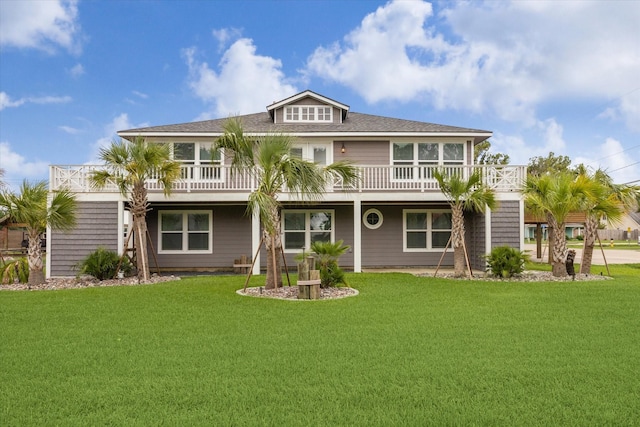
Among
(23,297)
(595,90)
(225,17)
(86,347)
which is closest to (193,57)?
(225,17)

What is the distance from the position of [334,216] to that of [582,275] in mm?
8589

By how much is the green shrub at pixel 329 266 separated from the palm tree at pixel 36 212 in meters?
7.60

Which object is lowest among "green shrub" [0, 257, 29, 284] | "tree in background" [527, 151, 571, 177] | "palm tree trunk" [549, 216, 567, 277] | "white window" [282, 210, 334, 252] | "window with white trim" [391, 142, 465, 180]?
"green shrub" [0, 257, 29, 284]

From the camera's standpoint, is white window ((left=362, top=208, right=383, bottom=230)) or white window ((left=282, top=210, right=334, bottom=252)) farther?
white window ((left=362, top=208, right=383, bottom=230))

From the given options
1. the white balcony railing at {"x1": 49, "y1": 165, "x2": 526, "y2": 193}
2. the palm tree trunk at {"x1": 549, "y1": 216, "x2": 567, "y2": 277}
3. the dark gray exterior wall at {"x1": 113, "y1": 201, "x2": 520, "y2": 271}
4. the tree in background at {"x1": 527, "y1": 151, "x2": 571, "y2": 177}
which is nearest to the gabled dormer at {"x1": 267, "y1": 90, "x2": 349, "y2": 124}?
the white balcony railing at {"x1": 49, "y1": 165, "x2": 526, "y2": 193}

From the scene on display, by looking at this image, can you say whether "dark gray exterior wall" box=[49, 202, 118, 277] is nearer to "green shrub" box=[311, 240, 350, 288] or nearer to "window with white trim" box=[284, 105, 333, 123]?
"green shrub" box=[311, 240, 350, 288]

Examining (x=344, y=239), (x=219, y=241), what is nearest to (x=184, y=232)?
(x=219, y=241)

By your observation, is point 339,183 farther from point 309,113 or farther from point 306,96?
point 306,96

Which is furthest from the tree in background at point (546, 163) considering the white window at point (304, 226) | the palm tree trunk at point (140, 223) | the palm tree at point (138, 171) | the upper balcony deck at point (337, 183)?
the palm tree trunk at point (140, 223)

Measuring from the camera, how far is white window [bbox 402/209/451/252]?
→ 17688 millimetres

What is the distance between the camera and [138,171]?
1305 centimetres

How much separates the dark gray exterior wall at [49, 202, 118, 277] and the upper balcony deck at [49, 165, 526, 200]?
0.67 meters

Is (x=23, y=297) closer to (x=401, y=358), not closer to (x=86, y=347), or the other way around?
(x=86, y=347)

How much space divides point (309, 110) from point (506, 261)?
10.1 meters
